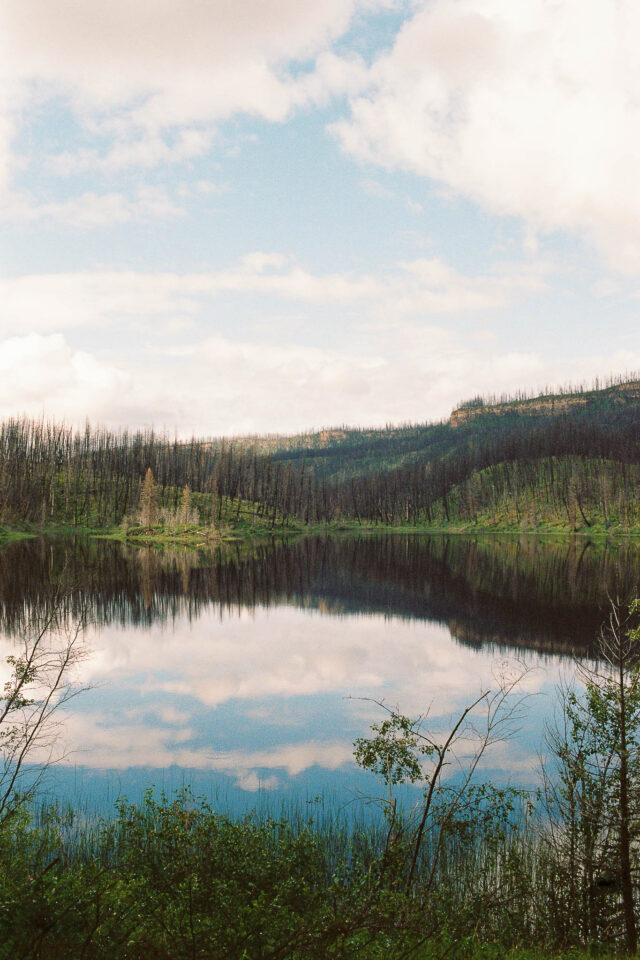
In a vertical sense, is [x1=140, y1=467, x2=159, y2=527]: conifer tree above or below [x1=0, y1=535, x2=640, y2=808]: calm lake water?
above

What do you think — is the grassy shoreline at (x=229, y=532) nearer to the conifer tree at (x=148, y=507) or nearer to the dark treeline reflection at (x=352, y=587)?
the conifer tree at (x=148, y=507)

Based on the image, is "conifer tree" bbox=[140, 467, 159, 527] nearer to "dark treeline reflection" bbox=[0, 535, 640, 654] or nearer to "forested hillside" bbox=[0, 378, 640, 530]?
"forested hillside" bbox=[0, 378, 640, 530]

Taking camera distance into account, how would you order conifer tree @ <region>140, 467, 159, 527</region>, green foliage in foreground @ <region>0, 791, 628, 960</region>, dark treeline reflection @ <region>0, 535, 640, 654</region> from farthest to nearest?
conifer tree @ <region>140, 467, 159, 527</region>, dark treeline reflection @ <region>0, 535, 640, 654</region>, green foliage in foreground @ <region>0, 791, 628, 960</region>

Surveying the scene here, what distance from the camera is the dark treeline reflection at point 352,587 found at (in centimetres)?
3888

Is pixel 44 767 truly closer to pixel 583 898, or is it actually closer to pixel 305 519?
pixel 583 898

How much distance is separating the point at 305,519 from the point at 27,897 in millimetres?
171658

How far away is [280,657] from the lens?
33.2 m

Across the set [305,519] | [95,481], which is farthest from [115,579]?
[305,519]

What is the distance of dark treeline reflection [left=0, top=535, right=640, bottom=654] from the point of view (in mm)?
38875

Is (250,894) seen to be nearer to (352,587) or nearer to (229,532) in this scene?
(352,587)

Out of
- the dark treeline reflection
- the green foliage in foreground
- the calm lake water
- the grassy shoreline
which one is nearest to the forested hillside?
the grassy shoreline

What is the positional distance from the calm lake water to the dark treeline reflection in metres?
0.27

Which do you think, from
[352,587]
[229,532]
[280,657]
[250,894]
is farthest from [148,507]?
[250,894]

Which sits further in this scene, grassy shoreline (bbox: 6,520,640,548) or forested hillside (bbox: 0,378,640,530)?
forested hillside (bbox: 0,378,640,530)
